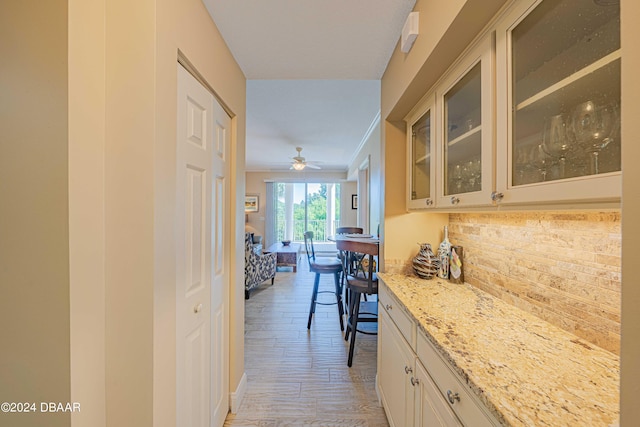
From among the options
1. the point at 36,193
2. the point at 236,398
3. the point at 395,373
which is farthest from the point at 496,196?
the point at 236,398

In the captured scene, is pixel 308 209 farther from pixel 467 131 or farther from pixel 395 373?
pixel 467 131

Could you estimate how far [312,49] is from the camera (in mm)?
1632

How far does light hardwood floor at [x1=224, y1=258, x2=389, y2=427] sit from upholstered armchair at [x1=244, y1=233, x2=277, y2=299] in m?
0.50

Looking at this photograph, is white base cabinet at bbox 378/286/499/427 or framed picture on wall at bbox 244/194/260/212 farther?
framed picture on wall at bbox 244/194/260/212

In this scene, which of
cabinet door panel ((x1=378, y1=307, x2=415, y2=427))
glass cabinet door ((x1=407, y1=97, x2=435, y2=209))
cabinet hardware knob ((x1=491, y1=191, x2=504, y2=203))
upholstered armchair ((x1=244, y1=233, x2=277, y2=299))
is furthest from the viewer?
upholstered armchair ((x1=244, y1=233, x2=277, y2=299))

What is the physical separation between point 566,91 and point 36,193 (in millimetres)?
1654

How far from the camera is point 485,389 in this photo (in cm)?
67

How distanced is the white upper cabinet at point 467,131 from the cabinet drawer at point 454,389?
0.63 metres

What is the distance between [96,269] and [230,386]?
137 cm

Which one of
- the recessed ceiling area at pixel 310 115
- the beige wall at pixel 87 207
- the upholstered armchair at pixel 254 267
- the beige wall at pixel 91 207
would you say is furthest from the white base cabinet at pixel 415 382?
the upholstered armchair at pixel 254 267

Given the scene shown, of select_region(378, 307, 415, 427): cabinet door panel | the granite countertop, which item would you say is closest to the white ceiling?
the granite countertop

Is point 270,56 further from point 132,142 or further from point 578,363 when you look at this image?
point 578,363

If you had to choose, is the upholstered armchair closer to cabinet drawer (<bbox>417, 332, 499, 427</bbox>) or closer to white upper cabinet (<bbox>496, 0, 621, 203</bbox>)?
cabinet drawer (<bbox>417, 332, 499, 427</bbox>)

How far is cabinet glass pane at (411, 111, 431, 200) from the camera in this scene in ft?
5.30
